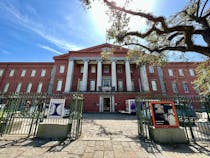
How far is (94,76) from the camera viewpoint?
2503cm

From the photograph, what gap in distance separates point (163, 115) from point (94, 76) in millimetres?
20712

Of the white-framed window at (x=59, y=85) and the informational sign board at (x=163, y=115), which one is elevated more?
the white-framed window at (x=59, y=85)

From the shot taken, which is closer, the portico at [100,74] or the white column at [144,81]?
the white column at [144,81]

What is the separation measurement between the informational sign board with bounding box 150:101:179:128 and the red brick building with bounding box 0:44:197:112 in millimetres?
15494

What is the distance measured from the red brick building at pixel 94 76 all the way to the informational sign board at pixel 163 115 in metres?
15.5

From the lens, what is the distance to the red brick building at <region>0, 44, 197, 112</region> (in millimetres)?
22594

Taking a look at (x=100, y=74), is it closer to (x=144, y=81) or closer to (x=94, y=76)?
(x=94, y=76)

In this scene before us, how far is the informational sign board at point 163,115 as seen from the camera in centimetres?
491

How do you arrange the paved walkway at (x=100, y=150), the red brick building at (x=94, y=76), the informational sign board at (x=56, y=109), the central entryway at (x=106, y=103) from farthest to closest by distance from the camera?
the red brick building at (x=94, y=76), the central entryway at (x=106, y=103), the informational sign board at (x=56, y=109), the paved walkway at (x=100, y=150)

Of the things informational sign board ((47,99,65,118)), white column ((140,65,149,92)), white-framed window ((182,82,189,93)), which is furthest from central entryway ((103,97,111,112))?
white-framed window ((182,82,189,93))

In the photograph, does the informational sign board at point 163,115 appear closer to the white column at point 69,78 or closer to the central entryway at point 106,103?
the central entryway at point 106,103

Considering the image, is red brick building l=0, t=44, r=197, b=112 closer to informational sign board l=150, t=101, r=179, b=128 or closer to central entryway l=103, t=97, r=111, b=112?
central entryway l=103, t=97, r=111, b=112

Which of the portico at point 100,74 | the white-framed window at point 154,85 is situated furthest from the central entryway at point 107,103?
the white-framed window at point 154,85

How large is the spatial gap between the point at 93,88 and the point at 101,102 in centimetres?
475
